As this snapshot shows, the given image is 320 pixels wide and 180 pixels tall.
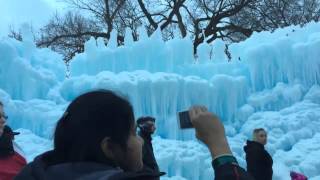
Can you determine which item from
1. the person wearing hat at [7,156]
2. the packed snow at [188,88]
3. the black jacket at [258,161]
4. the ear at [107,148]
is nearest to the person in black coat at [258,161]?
the black jacket at [258,161]

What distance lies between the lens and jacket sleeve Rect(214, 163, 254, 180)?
146 centimetres

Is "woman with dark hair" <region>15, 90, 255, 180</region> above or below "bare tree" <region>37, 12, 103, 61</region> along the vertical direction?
below

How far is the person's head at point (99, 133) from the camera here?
1.51 m

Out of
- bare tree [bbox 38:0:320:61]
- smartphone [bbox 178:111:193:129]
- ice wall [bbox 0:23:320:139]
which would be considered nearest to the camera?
smartphone [bbox 178:111:193:129]

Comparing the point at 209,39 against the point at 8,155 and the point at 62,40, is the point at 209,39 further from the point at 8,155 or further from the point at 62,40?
the point at 8,155

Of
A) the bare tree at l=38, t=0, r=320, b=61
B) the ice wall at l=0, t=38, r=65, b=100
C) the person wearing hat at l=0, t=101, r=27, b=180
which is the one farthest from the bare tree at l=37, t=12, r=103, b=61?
the person wearing hat at l=0, t=101, r=27, b=180

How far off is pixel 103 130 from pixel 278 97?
339 inches

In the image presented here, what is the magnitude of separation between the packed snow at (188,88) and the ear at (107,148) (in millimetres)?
6565

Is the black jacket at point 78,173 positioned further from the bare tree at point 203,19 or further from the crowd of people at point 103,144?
the bare tree at point 203,19

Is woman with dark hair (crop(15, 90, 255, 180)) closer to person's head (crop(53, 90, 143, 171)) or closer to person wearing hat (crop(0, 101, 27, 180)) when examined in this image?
person's head (crop(53, 90, 143, 171))

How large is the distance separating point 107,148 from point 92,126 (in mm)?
72

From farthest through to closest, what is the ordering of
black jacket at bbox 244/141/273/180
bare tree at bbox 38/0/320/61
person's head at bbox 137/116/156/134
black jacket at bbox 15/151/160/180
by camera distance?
bare tree at bbox 38/0/320/61, black jacket at bbox 244/141/273/180, person's head at bbox 137/116/156/134, black jacket at bbox 15/151/160/180

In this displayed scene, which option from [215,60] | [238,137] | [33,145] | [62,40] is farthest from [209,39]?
[33,145]

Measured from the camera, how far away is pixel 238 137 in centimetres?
933
